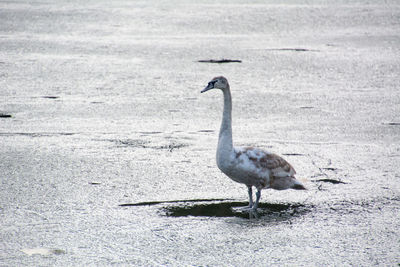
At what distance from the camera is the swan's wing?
17.2ft

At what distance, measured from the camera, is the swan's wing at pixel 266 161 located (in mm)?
5230

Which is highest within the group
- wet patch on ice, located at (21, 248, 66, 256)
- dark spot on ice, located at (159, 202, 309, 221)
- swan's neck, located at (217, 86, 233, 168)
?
swan's neck, located at (217, 86, 233, 168)

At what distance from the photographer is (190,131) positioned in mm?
7582

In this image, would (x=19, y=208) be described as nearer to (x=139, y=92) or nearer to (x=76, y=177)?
(x=76, y=177)

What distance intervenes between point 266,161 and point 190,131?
2417mm

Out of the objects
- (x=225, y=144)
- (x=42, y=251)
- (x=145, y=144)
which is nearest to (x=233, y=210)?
(x=225, y=144)

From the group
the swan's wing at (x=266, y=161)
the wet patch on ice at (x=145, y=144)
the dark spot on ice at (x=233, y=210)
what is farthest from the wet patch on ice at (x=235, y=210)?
the wet patch on ice at (x=145, y=144)

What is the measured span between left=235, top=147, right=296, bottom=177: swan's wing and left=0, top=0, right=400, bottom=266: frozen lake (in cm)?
32

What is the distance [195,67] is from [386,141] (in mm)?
4043

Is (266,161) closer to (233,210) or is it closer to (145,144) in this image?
(233,210)

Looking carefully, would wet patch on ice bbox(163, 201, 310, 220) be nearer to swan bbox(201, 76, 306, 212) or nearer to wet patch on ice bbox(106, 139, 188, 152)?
swan bbox(201, 76, 306, 212)

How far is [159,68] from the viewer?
10523 mm

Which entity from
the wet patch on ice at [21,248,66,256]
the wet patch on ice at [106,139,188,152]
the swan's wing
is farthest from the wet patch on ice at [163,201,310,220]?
the wet patch on ice at [106,139,188,152]

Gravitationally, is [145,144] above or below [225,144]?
below
